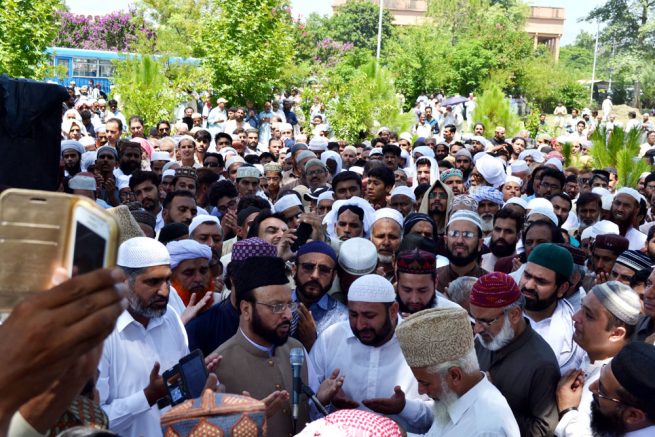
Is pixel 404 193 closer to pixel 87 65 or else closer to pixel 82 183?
pixel 82 183

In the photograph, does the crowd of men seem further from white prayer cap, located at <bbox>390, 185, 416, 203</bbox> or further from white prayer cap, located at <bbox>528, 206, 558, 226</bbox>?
white prayer cap, located at <bbox>390, 185, 416, 203</bbox>

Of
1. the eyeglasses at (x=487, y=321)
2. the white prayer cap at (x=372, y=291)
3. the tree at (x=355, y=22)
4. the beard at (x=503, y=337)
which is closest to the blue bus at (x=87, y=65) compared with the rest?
the white prayer cap at (x=372, y=291)

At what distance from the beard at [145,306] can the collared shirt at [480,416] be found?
5.05 feet

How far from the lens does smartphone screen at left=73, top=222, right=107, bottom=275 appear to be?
157 cm

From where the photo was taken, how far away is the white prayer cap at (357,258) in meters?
5.98

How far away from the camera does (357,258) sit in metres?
6.00

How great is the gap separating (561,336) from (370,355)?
1328 mm

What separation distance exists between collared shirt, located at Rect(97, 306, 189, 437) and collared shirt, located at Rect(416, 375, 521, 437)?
142cm

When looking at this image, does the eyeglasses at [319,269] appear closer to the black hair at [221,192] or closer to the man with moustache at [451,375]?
the man with moustache at [451,375]

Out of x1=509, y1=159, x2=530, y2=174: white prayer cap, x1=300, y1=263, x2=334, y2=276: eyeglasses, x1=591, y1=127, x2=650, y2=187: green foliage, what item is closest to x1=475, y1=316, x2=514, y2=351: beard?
x1=300, y1=263, x2=334, y2=276: eyeglasses

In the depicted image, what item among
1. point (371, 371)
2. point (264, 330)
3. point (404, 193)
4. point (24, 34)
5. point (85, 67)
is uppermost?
point (85, 67)

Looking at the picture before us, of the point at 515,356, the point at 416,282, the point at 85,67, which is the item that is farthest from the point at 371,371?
the point at 85,67

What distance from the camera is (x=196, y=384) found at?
354 cm

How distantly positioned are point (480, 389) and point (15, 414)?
2.48 metres
